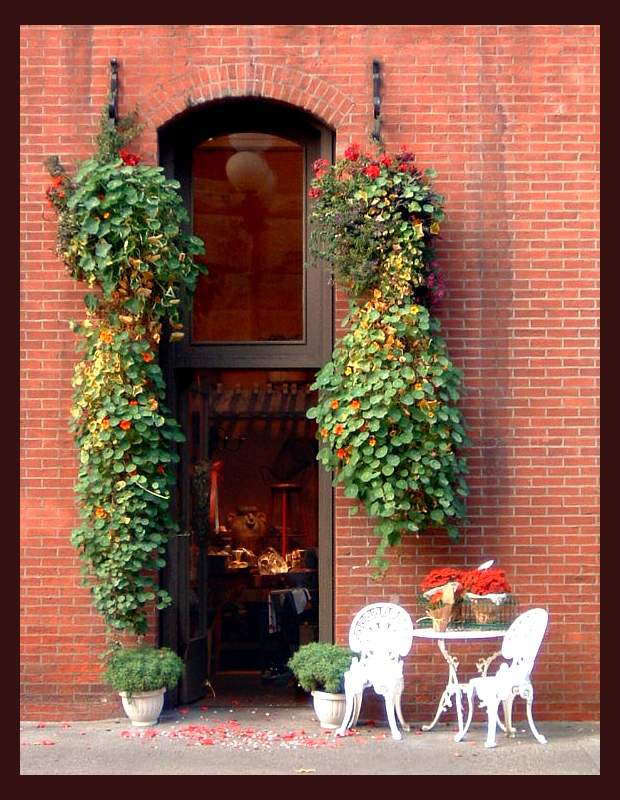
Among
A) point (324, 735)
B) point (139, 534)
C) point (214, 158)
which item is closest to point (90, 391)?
point (139, 534)

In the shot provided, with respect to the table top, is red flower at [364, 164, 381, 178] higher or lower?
higher

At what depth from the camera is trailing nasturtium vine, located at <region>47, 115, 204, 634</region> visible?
9.15 meters

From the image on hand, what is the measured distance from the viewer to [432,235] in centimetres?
942

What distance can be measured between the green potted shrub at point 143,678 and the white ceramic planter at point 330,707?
1024mm

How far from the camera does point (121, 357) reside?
9.29m

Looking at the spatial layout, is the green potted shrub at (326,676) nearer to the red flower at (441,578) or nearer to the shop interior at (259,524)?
the red flower at (441,578)

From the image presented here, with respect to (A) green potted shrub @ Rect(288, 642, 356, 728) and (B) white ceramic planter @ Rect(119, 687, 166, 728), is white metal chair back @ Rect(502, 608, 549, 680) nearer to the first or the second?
(A) green potted shrub @ Rect(288, 642, 356, 728)

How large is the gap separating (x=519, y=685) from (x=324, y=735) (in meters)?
1.43

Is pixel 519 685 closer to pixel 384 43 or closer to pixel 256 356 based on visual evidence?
pixel 256 356

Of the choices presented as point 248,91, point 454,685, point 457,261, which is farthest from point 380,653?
point 248,91

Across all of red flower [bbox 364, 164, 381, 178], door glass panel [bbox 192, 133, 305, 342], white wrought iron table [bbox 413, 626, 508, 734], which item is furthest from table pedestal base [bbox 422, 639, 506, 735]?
red flower [bbox 364, 164, 381, 178]

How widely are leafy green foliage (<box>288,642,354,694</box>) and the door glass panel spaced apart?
105 inches

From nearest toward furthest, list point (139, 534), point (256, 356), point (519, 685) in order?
point (519, 685)
point (139, 534)
point (256, 356)

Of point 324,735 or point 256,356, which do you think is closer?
point 324,735
